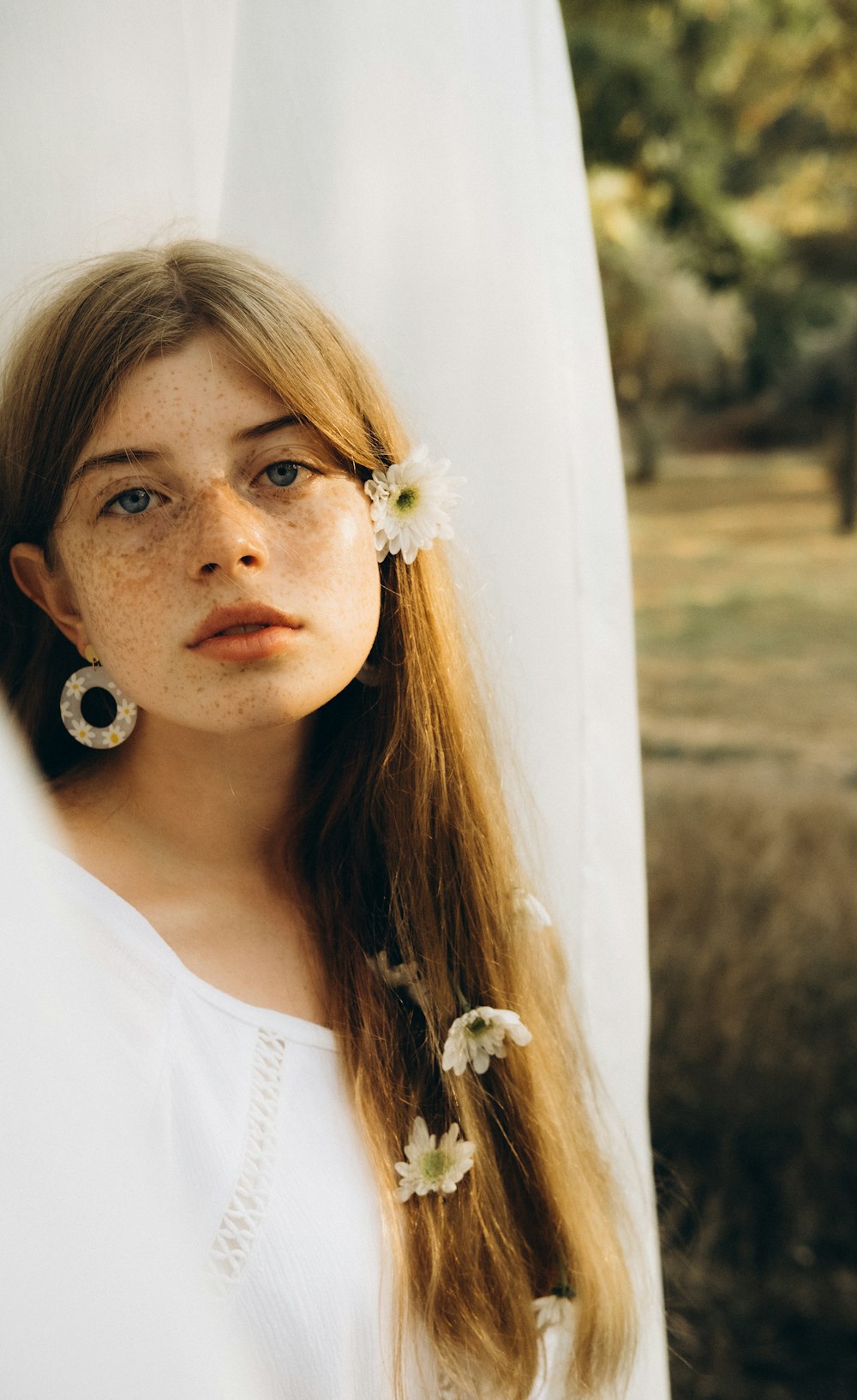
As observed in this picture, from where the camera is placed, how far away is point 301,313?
2.57ft

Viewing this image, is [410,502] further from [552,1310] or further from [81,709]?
[552,1310]

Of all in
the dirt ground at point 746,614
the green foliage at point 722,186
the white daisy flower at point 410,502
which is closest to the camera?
the white daisy flower at point 410,502

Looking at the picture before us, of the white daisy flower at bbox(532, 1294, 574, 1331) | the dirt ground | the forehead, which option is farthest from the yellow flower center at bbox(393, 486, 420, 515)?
the dirt ground

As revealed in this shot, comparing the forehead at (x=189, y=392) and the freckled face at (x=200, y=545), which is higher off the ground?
the forehead at (x=189, y=392)

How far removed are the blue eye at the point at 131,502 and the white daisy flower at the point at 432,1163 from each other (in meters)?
0.44

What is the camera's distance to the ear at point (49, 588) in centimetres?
75

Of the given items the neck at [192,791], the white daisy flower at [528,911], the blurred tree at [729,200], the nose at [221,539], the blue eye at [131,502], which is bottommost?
the white daisy flower at [528,911]

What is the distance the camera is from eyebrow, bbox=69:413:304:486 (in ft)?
2.30

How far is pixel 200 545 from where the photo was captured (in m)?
0.69

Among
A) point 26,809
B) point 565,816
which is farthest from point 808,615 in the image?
point 26,809

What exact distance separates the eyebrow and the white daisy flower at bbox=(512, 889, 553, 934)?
1.32 ft

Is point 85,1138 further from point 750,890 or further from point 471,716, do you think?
point 750,890

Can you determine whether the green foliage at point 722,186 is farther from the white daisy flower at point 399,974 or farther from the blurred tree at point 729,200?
the white daisy flower at point 399,974

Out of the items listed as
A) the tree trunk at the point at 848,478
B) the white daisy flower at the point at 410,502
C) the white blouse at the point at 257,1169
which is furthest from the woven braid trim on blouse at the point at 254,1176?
the tree trunk at the point at 848,478
